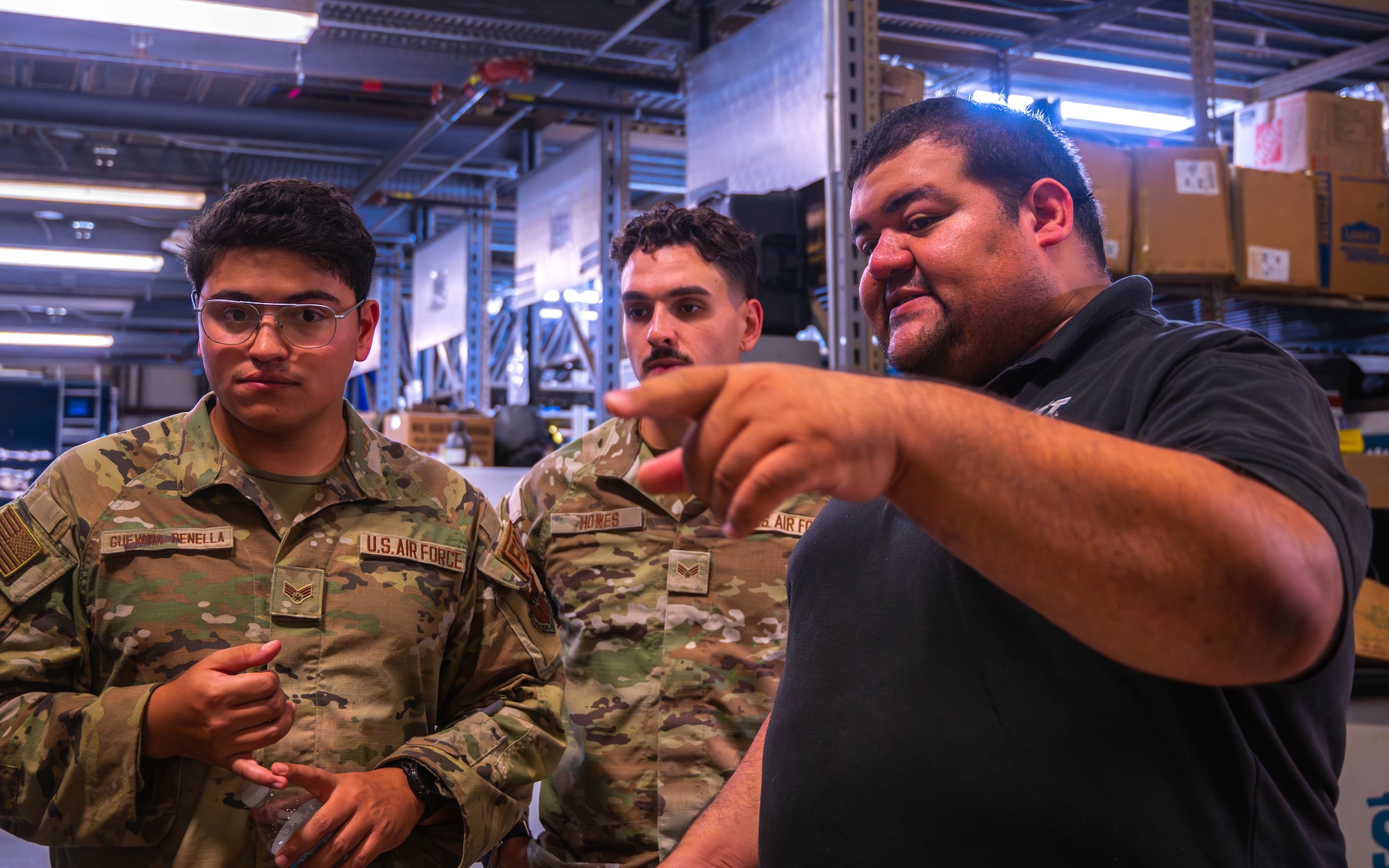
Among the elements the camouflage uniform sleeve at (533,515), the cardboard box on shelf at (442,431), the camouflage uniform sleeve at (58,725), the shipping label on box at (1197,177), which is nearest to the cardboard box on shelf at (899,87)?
the shipping label on box at (1197,177)

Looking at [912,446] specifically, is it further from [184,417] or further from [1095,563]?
[184,417]

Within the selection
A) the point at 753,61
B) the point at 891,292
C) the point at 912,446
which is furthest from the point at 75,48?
the point at 912,446

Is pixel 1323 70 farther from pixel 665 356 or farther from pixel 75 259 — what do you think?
pixel 75 259

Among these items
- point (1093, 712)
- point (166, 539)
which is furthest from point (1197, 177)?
point (166, 539)

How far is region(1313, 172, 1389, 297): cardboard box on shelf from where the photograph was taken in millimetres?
3373

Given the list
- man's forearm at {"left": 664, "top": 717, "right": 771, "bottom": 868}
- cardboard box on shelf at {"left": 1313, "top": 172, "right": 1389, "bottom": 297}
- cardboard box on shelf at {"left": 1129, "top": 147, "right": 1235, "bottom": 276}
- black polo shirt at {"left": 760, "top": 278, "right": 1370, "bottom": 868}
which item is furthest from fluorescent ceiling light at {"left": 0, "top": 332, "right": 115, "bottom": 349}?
black polo shirt at {"left": 760, "top": 278, "right": 1370, "bottom": 868}

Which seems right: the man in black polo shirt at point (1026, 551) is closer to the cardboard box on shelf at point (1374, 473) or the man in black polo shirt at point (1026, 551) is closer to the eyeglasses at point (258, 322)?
A: the eyeglasses at point (258, 322)

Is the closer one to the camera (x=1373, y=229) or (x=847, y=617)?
(x=847, y=617)

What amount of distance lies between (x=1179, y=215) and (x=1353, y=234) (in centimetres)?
79

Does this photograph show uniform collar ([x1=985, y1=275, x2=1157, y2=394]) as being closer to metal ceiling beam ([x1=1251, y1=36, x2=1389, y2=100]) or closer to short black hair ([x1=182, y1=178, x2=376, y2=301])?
short black hair ([x1=182, y1=178, x2=376, y2=301])

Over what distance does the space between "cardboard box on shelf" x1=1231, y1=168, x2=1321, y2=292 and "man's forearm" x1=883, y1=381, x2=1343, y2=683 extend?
2907mm

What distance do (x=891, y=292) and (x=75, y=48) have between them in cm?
418

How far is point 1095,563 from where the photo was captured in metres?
0.66

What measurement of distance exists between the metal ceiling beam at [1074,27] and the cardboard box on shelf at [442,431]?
107 inches
